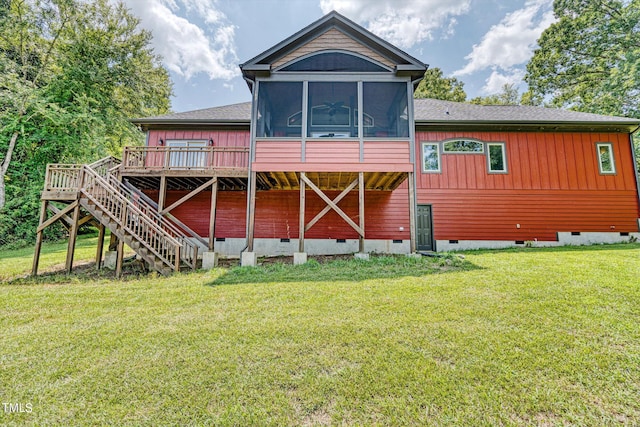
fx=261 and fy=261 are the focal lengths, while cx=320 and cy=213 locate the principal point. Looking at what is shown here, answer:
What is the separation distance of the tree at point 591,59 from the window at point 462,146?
10587mm

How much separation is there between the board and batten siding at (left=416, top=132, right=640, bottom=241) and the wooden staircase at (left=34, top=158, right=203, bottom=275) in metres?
8.76

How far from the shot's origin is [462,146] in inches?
413

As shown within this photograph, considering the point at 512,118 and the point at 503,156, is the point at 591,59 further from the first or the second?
the point at 503,156

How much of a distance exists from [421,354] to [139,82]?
21.2 meters

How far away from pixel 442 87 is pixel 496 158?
16.3 meters

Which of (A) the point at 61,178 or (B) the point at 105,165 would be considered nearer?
(A) the point at 61,178

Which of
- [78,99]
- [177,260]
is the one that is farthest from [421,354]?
[78,99]

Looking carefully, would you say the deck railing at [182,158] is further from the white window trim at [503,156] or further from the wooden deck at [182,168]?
the white window trim at [503,156]

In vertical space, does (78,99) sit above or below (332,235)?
above

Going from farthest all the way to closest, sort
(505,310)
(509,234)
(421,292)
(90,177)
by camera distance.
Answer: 1. (509,234)
2. (90,177)
3. (421,292)
4. (505,310)

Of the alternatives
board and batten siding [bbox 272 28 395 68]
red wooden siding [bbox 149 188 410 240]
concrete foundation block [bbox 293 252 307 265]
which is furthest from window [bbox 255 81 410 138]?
concrete foundation block [bbox 293 252 307 265]

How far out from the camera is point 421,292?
453 centimetres

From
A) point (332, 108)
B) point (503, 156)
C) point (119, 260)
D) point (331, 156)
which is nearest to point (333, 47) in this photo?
point (332, 108)

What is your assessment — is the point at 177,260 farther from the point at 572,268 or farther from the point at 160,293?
the point at 572,268
